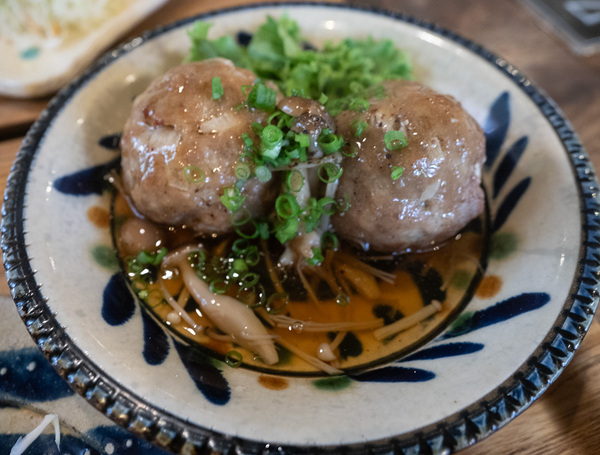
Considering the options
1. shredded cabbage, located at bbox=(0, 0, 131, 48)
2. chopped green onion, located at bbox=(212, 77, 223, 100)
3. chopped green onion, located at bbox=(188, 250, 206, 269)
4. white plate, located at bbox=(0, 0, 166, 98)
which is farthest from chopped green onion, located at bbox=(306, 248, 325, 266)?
shredded cabbage, located at bbox=(0, 0, 131, 48)

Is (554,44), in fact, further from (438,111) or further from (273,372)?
(273,372)

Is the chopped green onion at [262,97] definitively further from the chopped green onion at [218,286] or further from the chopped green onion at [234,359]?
the chopped green onion at [234,359]

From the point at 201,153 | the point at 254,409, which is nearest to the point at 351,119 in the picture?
the point at 201,153

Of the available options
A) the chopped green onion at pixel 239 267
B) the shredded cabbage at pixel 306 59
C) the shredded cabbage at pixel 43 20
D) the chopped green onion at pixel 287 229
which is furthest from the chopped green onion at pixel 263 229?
the shredded cabbage at pixel 43 20

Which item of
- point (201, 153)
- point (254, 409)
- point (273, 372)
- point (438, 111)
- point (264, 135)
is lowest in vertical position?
point (273, 372)

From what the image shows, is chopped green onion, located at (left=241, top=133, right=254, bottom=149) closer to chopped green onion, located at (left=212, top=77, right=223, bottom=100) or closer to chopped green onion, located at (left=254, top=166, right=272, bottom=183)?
chopped green onion, located at (left=254, top=166, right=272, bottom=183)

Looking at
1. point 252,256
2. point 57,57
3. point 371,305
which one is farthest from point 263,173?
point 57,57
